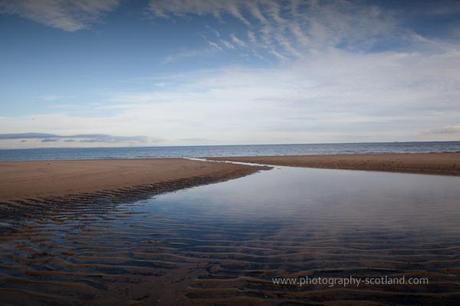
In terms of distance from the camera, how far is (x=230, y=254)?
714cm

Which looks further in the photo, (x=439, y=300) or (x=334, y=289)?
(x=334, y=289)

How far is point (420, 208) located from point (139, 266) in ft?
36.6

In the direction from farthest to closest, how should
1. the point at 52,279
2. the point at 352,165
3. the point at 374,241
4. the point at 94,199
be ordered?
the point at 352,165, the point at 94,199, the point at 374,241, the point at 52,279

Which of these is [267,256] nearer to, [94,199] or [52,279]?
[52,279]

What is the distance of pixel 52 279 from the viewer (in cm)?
570

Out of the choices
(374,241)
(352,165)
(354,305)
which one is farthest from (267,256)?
(352,165)

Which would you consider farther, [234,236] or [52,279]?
[234,236]

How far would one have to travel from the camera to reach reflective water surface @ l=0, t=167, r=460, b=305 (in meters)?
5.05

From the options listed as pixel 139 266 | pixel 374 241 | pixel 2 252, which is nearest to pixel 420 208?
pixel 374 241

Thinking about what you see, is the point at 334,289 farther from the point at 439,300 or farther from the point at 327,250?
the point at 327,250

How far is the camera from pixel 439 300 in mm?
4719

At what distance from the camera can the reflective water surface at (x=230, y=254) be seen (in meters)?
5.05

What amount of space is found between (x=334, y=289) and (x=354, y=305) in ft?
1.79

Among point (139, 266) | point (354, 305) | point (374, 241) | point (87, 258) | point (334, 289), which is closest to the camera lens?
point (354, 305)
